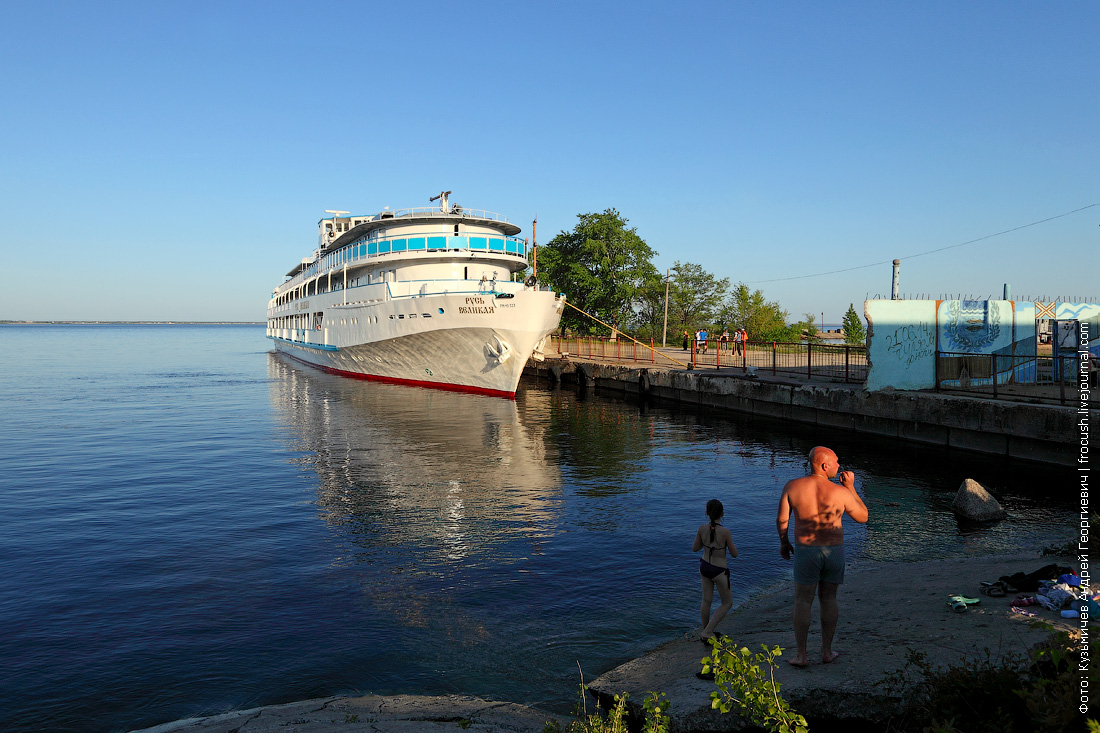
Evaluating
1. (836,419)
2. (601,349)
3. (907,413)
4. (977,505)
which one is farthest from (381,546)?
(601,349)

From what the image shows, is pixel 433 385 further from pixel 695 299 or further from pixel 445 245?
pixel 695 299

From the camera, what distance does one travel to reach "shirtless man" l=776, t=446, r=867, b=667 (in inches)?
201

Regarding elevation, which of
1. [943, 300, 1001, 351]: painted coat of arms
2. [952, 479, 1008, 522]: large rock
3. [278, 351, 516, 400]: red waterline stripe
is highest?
[943, 300, 1001, 351]: painted coat of arms

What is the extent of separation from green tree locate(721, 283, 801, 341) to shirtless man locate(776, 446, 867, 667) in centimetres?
5124

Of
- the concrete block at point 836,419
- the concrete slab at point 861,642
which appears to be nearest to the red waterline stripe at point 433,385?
the concrete block at point 836,419

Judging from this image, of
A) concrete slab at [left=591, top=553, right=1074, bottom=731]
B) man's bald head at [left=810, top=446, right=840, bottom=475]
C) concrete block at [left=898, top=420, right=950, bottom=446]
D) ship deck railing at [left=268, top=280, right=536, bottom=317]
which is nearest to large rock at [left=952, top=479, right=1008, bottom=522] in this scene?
concrete slab at [left=591, top=553, right=1074, bottom=731]

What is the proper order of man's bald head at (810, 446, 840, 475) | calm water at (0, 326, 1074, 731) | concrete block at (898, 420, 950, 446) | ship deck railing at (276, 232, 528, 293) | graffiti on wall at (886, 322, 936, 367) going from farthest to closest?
ship deck railing at (276, 232, 528, 293) < graffiti on wall at (886, 322, 936, 367) < concrete block at (898, 420, 950, 446) < calm water at (0, 326, 1074, 731) < man's bald head at (810, 446, 840, 475)

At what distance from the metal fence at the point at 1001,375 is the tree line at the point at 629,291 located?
33089 millimetres

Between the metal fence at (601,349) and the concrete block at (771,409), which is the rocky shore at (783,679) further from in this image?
the metal fence at (601,349)

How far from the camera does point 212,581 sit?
884cm

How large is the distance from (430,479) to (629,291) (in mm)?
42493

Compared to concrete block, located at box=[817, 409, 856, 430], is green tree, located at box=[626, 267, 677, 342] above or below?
above

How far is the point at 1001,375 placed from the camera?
19797 millimetres

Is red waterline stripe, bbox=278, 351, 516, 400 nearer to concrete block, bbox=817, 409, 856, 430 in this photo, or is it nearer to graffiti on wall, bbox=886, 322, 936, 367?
concrete block, bbox=817, 409, 856, 430
